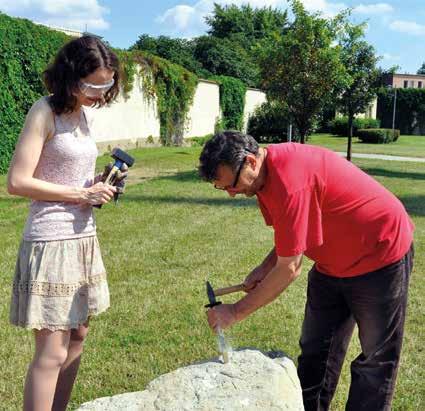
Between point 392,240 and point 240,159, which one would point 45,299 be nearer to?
point 240,159

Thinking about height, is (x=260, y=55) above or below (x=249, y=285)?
above

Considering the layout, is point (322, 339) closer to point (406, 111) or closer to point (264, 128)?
point (264, 128)

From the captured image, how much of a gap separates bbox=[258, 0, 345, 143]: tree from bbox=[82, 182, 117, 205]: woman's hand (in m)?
11.6

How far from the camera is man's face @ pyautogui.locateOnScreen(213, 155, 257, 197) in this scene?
2357mm

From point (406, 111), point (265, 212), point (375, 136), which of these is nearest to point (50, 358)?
point (265, 212)

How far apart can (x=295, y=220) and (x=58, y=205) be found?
3.42 ft

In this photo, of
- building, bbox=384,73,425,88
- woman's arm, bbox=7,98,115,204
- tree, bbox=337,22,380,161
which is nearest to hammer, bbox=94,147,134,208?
woman's arm, bbox=7,98,115,204

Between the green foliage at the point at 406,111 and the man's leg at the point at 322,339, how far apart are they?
4203 centimetres

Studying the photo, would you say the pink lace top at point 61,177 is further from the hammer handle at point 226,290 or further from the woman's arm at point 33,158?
the hammer handle at point 226,290

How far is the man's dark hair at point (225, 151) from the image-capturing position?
2324 mm

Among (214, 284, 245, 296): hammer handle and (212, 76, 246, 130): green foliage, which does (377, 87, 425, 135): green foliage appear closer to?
(212, 76, 246, 130): green foliage

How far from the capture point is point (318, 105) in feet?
46.9

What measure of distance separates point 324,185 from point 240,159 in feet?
1.39

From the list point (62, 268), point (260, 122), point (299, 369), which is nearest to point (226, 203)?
point (299, 369)
